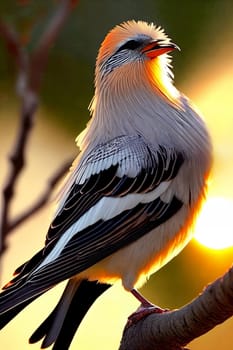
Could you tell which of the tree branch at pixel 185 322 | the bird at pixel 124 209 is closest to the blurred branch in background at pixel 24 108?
the tree branch at pixel 185 322

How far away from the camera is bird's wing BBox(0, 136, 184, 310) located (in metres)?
2.71

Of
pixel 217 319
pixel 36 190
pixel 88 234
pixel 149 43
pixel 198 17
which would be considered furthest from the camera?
pixel 198 17

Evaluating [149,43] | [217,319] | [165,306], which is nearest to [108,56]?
[149,43]

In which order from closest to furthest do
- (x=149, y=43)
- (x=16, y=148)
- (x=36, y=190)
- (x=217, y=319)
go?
(x=16, y=148) < (x=217, y=319) < (x=149, y=43) < (x=36, y=190)

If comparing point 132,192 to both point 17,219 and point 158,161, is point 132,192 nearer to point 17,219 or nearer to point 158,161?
point 158,161

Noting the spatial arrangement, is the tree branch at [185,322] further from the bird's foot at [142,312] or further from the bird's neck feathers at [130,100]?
the bird's neck feathers at [130,100]

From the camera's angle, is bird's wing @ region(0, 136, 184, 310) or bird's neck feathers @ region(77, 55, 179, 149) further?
bird's neck feathers @ region(77, 55, 179, 149)

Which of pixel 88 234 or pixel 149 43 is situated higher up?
pixel 149 43

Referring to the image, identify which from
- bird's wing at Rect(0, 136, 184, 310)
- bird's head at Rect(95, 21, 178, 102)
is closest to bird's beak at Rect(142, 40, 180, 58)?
bird's head at Rect(95, 21, 178, 102)

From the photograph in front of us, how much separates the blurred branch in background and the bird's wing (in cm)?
59

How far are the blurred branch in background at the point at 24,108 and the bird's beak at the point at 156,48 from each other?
2.66 ft

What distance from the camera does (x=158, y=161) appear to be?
9.12 ft

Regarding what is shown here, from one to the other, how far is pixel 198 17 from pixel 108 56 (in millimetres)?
676

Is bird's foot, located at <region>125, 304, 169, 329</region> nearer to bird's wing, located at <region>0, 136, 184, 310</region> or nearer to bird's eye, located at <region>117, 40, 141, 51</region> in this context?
bird's wing, located at <region>0, 136, 184, 310</region>
